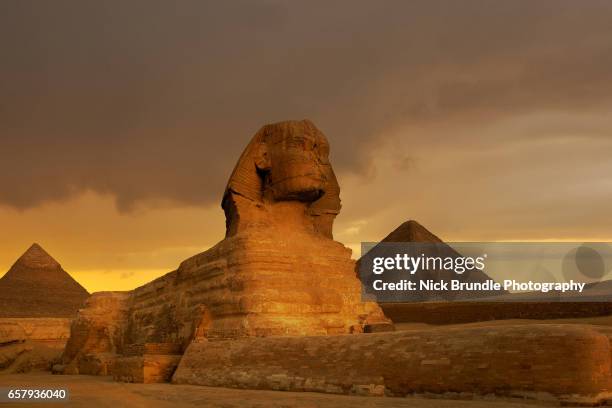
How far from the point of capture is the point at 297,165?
11328mm

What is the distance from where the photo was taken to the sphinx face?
1132cm

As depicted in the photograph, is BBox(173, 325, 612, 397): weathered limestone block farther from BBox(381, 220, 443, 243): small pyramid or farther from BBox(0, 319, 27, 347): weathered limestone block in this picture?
BBox(381, 220, 443, 243): small pyramid

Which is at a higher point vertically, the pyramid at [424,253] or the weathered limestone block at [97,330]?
the pyramid at [424,253]

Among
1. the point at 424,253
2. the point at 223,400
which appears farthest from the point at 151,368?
the point at 424,253

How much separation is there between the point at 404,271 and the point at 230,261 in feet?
73.5

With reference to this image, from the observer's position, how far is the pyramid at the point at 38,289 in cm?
3453

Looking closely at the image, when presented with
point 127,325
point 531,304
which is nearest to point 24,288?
point 127,325

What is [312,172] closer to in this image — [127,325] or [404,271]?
[127,325]

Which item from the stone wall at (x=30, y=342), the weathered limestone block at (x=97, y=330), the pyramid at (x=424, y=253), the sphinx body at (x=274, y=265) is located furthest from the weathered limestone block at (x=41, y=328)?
the pyramid at (x=424, y=253)

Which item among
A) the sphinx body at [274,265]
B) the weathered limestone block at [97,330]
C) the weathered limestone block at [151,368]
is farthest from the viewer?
the weathered limestone block at [97,330]

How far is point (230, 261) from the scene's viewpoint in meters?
10.8

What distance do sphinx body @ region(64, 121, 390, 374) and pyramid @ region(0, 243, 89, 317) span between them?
2387 cm

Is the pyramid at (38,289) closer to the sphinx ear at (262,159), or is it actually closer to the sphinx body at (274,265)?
the sphinx body at (274,265)

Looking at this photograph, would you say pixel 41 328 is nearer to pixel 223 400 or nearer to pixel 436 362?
pixel 223 400
